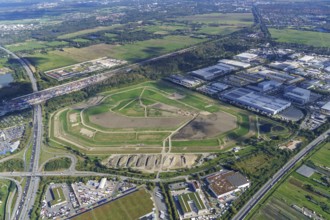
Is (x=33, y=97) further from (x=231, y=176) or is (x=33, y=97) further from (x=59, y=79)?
(x=231, y=176)

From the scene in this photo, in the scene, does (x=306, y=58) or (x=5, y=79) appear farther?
(x=306, y=58)

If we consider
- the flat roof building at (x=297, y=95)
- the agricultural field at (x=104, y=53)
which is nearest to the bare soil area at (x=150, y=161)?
the flat roof building at (x=297, y=95)

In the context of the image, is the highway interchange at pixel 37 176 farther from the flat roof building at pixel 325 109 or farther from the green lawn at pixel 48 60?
the green lawn at pixel 48 60

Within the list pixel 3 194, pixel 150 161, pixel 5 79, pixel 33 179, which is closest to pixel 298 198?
pixel 150 161

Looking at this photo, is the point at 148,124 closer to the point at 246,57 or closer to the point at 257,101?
the point at 257,101

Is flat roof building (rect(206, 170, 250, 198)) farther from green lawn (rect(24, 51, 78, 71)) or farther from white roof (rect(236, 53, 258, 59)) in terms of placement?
green lawn (rect(24, 51, 78, 71))

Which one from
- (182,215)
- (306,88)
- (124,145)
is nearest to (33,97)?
(124,145)

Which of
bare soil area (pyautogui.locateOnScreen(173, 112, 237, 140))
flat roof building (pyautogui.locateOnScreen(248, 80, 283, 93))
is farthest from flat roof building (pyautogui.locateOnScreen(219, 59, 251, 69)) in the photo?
bare soil area (pyautogui.locateOnScreen(173, 112, 237, 140))
